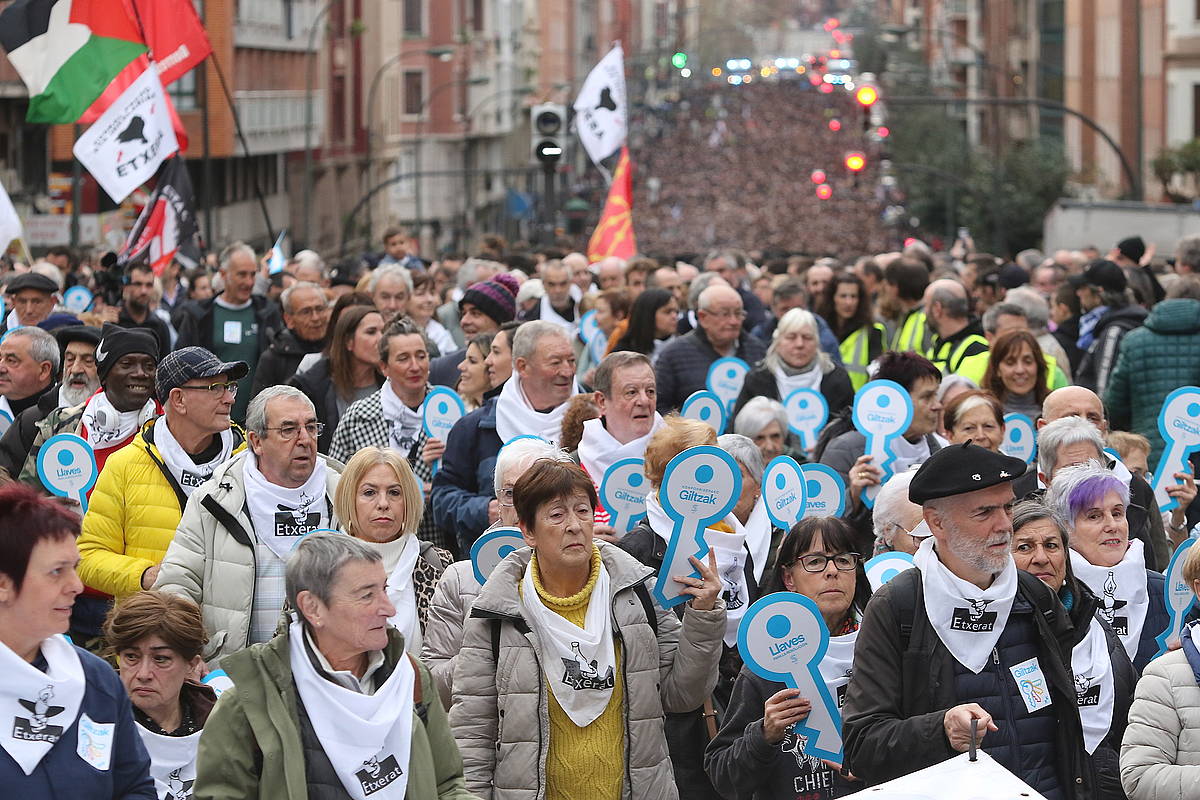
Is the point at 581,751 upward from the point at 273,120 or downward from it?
downward

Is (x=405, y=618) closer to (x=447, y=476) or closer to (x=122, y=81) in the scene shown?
(x=447, y=476)

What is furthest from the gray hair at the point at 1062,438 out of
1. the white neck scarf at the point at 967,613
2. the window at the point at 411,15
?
the window at the point at 411,15

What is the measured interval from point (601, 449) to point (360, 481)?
1697mm

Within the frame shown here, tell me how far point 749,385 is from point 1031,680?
214 inches

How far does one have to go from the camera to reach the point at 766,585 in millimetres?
6309

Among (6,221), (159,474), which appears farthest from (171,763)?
(6,221)

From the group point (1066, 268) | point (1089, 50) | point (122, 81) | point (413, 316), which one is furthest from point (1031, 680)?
point (1089, 50)

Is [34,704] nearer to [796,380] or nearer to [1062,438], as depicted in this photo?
[1062,438]

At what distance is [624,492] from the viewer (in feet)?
24.0

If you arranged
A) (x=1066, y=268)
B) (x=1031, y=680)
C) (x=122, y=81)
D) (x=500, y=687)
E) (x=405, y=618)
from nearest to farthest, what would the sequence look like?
(x=1031, y=680) → (x=500, y=687) → (x=405, y=618) → (x=122, y=81) → (x=1066, y=268)

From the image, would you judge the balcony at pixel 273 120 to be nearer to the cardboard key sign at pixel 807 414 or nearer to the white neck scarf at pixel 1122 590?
the cardboard key sign at pixel 807 414

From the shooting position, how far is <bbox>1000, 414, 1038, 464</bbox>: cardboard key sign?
8.87 metres

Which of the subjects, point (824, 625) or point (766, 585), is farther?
point (766, 585)

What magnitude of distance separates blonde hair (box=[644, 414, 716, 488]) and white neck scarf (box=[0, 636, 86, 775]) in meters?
2.92
